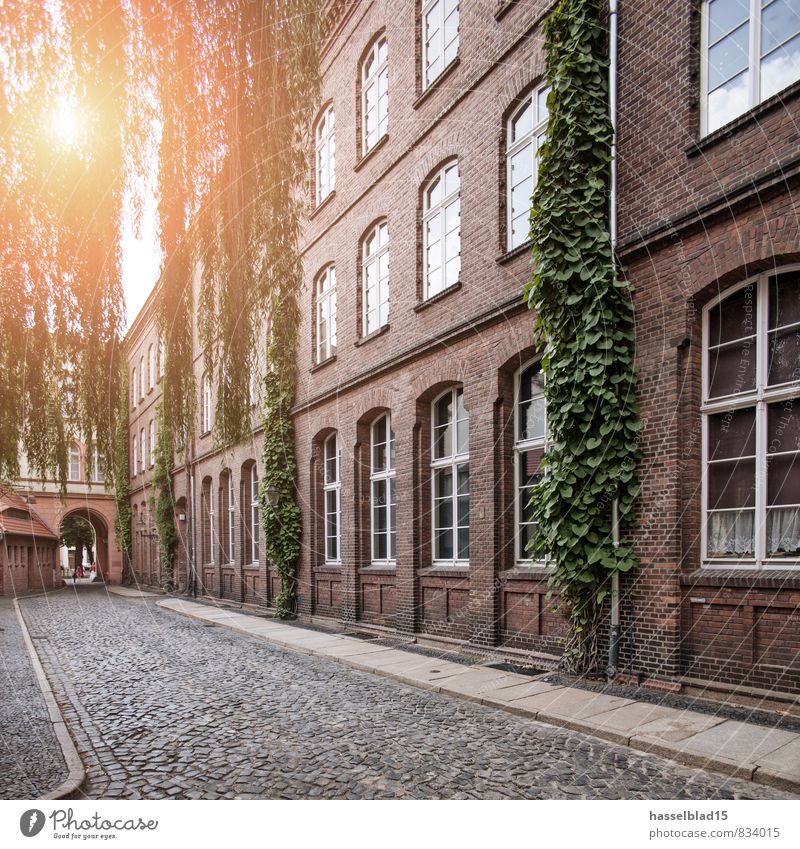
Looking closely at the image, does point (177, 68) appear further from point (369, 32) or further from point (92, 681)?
point (369, 32)

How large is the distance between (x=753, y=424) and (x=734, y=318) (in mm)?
1091

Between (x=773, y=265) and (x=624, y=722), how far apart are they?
4.36 meters

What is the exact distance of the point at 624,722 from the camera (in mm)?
5805

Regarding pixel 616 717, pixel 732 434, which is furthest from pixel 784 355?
pixel 616 717

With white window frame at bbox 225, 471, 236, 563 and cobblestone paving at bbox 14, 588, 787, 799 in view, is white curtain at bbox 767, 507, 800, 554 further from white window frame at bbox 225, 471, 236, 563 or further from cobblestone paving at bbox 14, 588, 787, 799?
white window frame at bbox 225, 471, 236, 563

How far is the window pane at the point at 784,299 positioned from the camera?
241 inches

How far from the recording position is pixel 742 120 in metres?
6.46

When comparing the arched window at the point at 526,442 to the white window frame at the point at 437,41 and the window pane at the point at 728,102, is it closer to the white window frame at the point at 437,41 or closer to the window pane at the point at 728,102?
the window pane at the point at 728,102

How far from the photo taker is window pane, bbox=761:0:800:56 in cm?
597

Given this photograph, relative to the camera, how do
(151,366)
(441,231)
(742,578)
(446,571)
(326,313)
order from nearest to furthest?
(151,366) → (742,578) → (446,571) → (441,231) → (326,313)

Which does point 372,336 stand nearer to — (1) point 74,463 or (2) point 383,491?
(2) point 383,491

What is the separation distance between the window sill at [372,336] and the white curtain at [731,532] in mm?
7330

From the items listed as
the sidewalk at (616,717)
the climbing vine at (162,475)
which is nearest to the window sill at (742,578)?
the sidewalk at (616,717)

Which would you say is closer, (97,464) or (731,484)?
(97,464)
